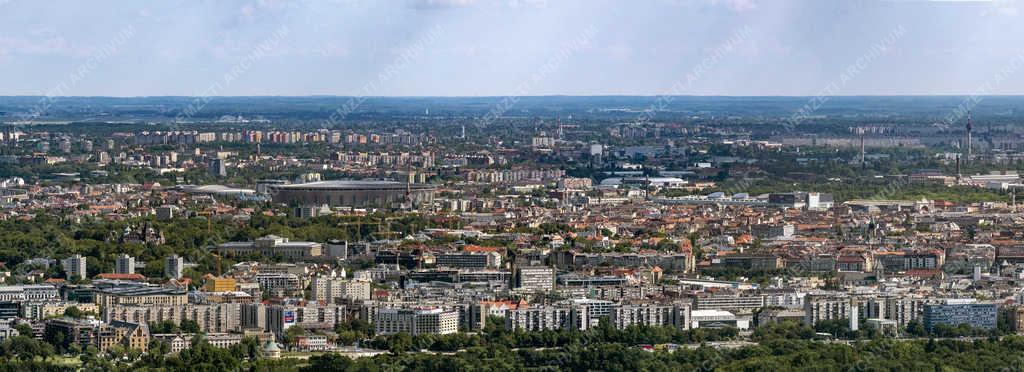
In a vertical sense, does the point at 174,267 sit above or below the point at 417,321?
below

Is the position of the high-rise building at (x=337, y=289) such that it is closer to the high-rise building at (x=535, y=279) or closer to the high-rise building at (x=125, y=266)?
the high-rise building at (x=535, y=279)

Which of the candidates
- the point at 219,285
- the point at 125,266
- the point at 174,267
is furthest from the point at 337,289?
the point at 125,266

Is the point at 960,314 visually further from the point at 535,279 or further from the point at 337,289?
the point at 337,289

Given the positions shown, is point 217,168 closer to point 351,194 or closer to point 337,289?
point 351,194

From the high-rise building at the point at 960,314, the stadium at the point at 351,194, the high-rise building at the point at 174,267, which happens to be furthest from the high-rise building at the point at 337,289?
the stadium at the point at 351,194

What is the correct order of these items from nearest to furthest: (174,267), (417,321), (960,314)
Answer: (417,321)
(960,314)
(174,267)

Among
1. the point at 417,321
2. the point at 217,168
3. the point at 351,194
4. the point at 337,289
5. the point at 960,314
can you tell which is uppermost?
the point at 960,314

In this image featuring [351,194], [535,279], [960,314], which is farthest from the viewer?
[351,194]

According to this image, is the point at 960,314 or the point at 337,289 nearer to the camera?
the point at 960,314

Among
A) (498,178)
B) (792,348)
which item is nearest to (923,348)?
(792,348)
